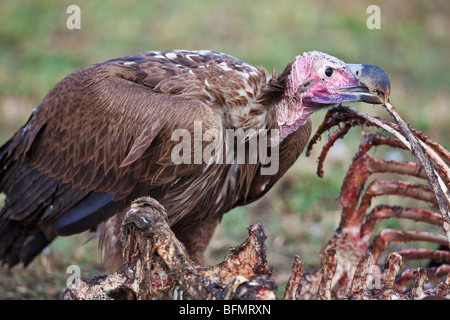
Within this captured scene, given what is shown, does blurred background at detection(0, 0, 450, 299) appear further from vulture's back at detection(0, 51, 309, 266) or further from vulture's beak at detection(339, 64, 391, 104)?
vulture's beak at detection(339, 64, 391, 104)

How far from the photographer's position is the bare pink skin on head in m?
3.50

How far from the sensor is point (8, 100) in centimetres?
737

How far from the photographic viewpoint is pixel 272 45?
8.93 metres

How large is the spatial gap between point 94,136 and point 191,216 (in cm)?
72

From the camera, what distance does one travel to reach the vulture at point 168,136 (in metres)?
3.42

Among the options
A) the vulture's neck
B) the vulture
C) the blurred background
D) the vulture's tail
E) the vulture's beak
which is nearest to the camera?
the vulture's beak

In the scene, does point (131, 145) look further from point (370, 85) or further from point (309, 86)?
point (370, 85)

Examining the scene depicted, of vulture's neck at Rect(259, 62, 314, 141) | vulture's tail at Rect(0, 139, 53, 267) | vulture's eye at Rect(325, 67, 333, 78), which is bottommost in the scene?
vulture's tail at Rect(0, 139, 53, 267)

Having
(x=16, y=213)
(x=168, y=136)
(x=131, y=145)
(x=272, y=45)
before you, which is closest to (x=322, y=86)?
(x=168, y=136)

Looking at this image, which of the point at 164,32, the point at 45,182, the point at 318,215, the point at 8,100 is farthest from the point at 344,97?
the point at 164,32

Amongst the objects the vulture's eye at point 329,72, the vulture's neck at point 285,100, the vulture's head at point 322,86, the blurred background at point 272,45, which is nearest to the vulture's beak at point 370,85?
the vulture's head at point 322,86

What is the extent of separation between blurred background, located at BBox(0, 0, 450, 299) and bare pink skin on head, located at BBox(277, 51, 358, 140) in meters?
1.87

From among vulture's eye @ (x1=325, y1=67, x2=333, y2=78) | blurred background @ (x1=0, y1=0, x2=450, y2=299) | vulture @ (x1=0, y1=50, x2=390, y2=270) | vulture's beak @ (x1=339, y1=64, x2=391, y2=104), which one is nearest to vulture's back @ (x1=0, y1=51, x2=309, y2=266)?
vulture @ (x1=0, y1=50, x2=390, y2=270)

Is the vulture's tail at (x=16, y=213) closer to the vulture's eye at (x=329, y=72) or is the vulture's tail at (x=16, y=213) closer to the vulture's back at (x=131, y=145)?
the vulture's back at (x=131, y=145)
